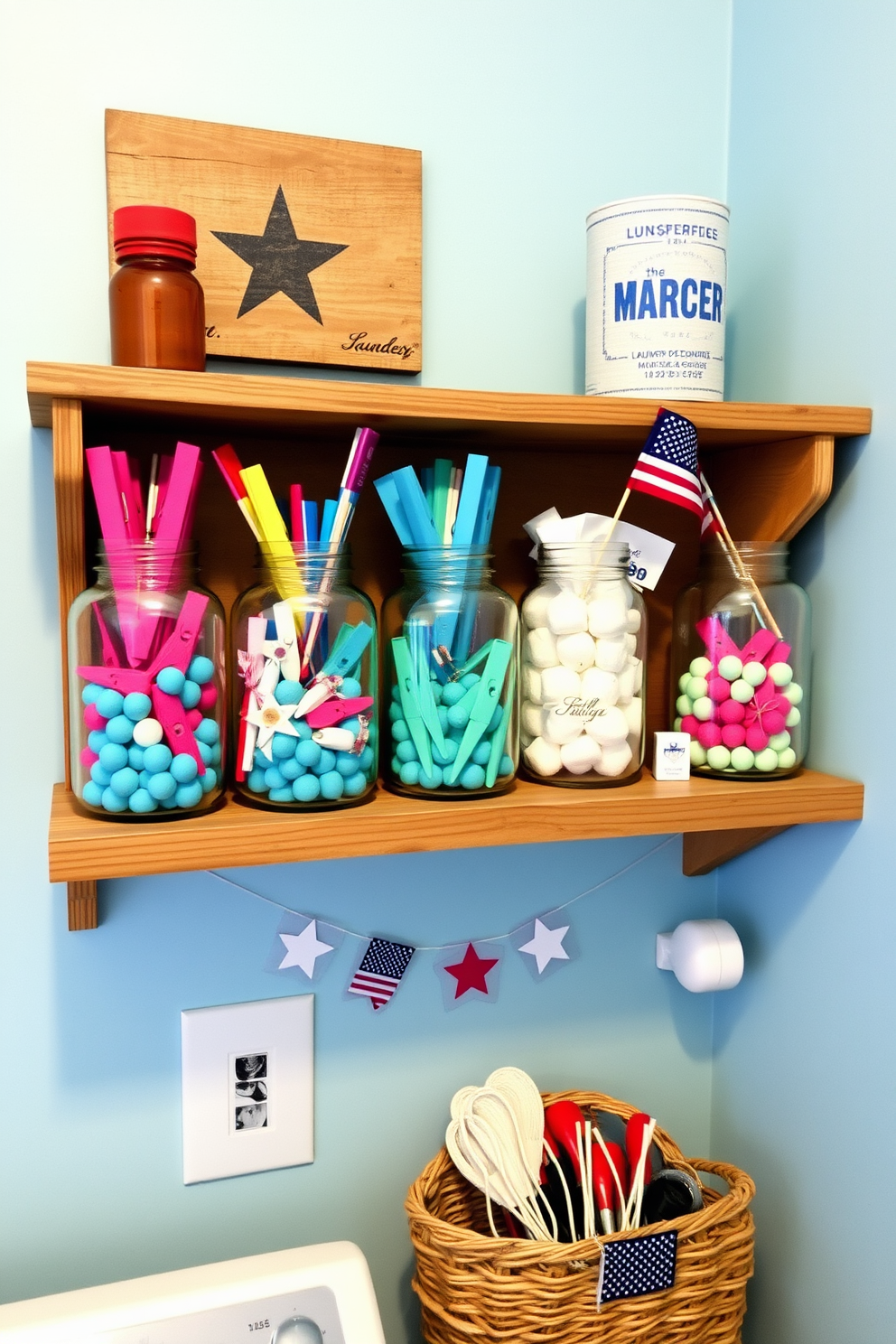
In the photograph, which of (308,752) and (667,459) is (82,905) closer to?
(308,752)

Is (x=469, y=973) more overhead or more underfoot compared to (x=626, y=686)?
more underfoot

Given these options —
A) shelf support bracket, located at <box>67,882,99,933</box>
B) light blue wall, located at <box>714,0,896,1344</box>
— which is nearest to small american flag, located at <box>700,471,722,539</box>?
light blue wall, located at <box>714,0,896,1344</box>

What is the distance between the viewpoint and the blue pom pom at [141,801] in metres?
0.76

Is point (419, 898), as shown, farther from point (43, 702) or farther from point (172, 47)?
point (172, 47)

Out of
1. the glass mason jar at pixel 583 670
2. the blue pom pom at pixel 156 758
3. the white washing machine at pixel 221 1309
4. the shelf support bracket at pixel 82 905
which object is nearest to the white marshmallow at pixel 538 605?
the glass mason jar at pixel 583 670

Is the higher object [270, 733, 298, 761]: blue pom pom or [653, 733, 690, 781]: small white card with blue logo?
[270, 733, 298, 761]: blue pom pom

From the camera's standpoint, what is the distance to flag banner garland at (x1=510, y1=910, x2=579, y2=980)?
1.10 meters

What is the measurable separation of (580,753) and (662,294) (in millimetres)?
393

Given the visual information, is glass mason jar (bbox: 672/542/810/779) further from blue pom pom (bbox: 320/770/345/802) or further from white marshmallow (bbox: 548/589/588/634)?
blue pom pom (bbox: 320/770/345/802)

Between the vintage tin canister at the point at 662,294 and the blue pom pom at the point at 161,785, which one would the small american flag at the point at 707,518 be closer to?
the vintage tin canister at the point at 662,294

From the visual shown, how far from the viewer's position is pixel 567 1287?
2.81ft

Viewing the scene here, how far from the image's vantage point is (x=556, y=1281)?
0.85m

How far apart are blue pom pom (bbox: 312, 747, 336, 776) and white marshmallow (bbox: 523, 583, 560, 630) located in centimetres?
22

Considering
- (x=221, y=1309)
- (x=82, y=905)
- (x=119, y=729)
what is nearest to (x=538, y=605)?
(x=119, y=729)
